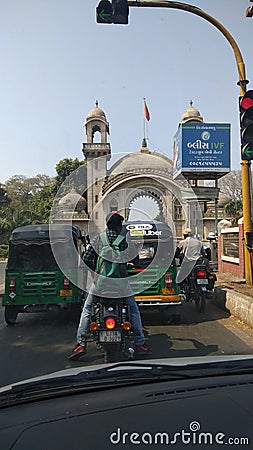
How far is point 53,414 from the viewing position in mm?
2057

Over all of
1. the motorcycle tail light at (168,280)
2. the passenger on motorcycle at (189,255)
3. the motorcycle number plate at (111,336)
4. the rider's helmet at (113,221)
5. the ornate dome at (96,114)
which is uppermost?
the ornate dome at (96,114)

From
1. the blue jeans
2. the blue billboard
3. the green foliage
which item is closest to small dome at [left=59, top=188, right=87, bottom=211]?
the blue jeans

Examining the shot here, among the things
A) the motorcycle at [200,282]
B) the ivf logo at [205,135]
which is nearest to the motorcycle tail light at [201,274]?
the motorcycle at [200,282]

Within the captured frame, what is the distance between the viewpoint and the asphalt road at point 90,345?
564cm

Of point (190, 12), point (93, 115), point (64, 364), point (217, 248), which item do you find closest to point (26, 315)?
point (64, 364)

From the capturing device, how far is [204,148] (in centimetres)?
1978

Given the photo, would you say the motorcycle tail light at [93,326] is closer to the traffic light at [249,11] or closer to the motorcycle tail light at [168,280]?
the motorcycle tail light at [168,280]

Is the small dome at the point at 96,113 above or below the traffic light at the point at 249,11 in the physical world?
above

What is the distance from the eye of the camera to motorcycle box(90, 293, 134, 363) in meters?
5.04

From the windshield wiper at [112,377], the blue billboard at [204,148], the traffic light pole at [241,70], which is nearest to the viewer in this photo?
the windshield wiper at [112,377]

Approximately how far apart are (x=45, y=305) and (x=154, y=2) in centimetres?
563

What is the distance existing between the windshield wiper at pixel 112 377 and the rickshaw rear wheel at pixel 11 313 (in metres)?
6.24

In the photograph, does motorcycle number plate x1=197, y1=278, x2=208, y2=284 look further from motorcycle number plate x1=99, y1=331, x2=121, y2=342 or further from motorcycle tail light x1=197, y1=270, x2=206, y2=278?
motorcycle number plate x1=99, y1=331, x2=121, y2=342

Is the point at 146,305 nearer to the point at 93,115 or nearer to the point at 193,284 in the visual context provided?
the point at 193,284
